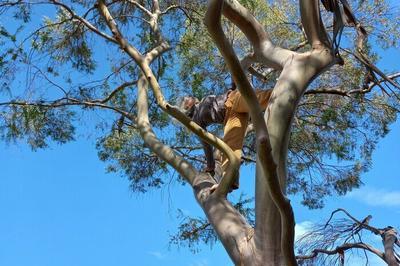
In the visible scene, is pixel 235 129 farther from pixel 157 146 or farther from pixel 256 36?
pixel 256 36

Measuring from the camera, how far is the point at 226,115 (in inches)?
170

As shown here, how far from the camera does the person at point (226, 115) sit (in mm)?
4086

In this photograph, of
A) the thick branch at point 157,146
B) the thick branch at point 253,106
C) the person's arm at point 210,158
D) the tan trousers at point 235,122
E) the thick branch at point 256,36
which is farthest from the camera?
the person's arm at point 210,158

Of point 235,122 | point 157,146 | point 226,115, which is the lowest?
point 157,146

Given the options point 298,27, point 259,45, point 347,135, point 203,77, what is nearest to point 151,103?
point 203,77

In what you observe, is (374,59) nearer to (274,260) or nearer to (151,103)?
(151,103)

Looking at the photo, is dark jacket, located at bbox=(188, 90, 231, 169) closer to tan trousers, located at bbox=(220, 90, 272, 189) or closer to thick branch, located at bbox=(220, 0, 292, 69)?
tan trousers, located at bbox=(220, 90, 272, 189)

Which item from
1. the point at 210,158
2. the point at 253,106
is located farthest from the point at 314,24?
the point at 210,158

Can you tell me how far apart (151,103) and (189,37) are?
939 millimetres

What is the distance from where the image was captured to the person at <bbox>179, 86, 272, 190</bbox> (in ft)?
13.4

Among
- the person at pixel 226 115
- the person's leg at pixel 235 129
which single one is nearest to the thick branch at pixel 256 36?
the person at pixel 226 115

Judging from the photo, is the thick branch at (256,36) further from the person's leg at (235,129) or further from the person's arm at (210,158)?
the person's arm at (210,158)

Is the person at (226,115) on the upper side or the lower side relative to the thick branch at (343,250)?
upper

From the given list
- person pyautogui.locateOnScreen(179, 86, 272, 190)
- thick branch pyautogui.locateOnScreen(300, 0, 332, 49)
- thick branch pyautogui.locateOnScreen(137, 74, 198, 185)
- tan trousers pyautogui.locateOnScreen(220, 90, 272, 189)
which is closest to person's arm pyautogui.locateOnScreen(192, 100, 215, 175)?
person pyautogui.locateOnScreen(179, 86, 272, 190)
